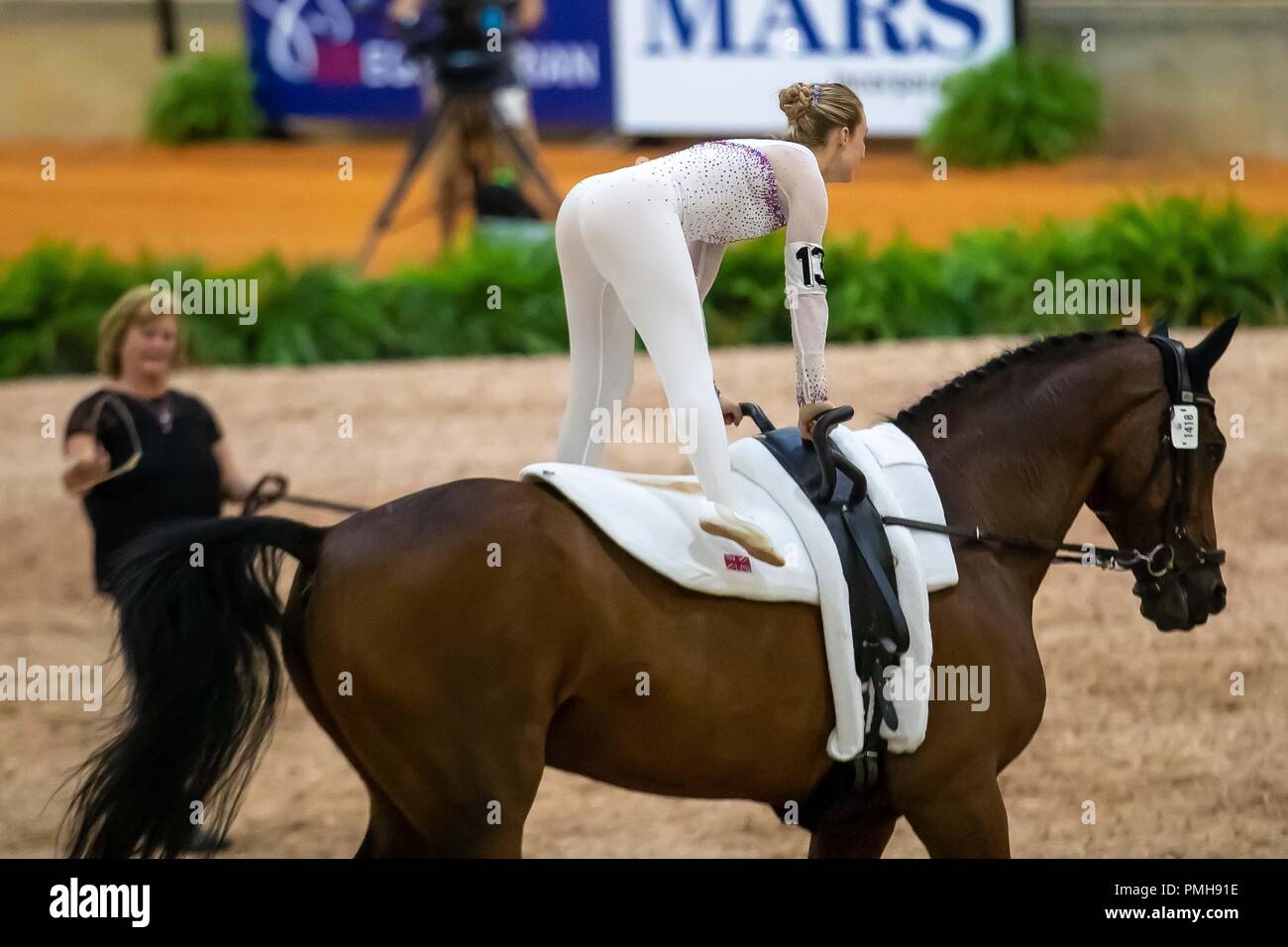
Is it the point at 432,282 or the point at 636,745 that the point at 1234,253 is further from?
the point at 636,745

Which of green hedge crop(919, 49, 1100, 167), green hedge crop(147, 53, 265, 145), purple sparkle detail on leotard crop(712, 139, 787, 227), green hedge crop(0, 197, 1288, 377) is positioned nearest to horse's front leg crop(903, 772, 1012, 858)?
purple sparkle detail on leotard crop(712, 139, 787, 227)

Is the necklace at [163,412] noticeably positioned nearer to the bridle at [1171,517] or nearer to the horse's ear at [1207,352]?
the bridle at [1171,517]

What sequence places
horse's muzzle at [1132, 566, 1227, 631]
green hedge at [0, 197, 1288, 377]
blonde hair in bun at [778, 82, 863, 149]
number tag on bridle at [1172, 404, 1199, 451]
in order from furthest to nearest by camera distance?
green hedge at [0, 197, 1288, 377] → horse's muzzle at [1132, 566, 1227, 631] → number tag on bridle at [1172, 404, 1199, 451] → blonde hair in bun at [778, 82, 863, 149]

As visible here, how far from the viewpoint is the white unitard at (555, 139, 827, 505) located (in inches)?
139

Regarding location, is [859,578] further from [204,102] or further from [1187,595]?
[204,102]

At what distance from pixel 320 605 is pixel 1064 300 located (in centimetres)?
628

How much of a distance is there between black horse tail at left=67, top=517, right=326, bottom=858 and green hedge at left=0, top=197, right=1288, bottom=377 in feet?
19.1

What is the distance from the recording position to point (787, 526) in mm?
3617

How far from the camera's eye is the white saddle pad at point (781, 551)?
3.48 m

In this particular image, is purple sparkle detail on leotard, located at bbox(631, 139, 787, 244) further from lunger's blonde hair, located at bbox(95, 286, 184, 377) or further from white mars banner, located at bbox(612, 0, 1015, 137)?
white mars banner, located at bbox(612, 0, 1015, 137)

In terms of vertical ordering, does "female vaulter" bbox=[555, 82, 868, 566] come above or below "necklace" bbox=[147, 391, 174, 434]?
above

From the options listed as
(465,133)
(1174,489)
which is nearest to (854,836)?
(1174,489)

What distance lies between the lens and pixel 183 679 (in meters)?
3.44

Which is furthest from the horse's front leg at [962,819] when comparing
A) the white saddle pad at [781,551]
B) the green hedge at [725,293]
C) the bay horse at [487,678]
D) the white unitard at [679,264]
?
the green hedge at [725,293]
